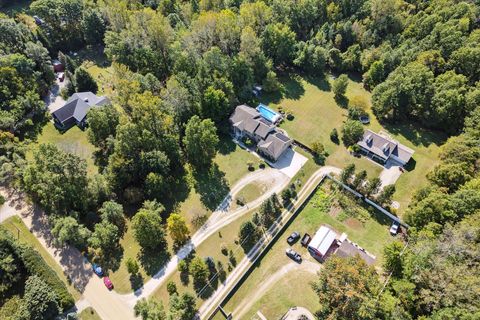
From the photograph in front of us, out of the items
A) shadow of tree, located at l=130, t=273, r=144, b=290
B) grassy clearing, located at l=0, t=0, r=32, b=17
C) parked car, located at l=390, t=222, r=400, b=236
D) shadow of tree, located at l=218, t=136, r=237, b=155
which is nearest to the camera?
shadow of tree, located at l=130, t=273, r=144, b=290

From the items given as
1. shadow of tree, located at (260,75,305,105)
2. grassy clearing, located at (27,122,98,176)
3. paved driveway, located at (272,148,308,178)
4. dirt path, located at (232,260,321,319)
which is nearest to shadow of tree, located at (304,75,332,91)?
shadow of tree, located at (260,75,305,105)

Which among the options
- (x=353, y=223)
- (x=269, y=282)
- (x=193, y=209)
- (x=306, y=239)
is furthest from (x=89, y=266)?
(x=353, y=223)

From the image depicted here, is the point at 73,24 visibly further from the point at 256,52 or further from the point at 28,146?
the point at 256,52

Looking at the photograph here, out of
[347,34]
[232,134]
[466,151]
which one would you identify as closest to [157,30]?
[232,134]

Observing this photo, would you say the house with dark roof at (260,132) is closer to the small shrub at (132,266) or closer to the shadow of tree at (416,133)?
the shadow of tree at (416,133)

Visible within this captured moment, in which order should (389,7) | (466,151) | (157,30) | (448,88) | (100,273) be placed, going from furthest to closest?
(389,7) < (157,30) < (448,88) < (466,151) < (100,273)

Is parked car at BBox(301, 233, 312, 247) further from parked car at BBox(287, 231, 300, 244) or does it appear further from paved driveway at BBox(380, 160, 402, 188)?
paved driveway at BBox(380, 160, 402, 188)
